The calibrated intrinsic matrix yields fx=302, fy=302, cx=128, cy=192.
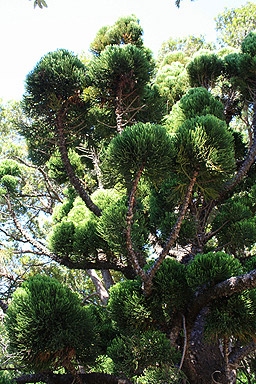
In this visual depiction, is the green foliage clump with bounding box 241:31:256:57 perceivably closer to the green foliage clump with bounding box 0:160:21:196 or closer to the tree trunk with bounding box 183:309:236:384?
the tree trunk with bounding box 183:309:236:384

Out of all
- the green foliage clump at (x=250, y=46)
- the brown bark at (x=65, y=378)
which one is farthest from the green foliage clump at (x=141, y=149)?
the green foliage clump at (x=250, y=46)

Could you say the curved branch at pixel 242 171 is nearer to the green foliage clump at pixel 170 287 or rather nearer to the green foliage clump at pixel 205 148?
the green foliage clump at pixel 205 148

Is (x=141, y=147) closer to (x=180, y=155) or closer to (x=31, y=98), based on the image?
(x=180, y=155)

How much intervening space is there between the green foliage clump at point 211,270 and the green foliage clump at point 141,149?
3.09 feet

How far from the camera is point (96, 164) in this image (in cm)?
529

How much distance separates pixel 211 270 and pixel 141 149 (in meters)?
1.22

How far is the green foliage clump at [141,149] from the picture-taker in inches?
100

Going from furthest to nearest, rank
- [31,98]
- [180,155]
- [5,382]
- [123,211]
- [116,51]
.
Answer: [31,98]
[116,51]
[123,211]
[180,155]
[5,382]

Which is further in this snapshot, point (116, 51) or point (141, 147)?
point (116, 51)

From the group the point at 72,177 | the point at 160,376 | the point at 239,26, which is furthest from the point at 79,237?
the point at 239,26

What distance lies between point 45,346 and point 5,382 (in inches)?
16.8

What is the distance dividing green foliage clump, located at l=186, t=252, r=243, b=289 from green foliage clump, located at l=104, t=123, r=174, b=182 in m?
0.94

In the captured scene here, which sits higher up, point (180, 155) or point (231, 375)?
point (180, 155)

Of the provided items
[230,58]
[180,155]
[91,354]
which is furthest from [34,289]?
[230,58]
